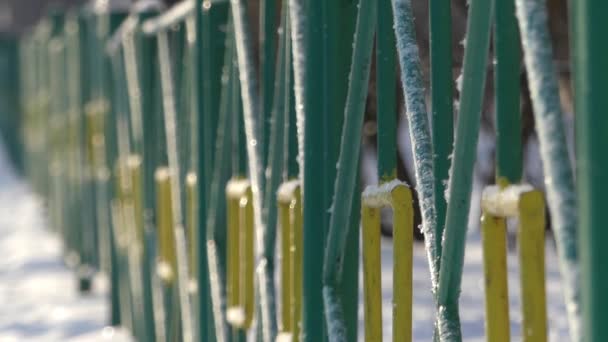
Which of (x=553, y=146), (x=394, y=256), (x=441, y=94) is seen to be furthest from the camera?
(x=394, y=256)

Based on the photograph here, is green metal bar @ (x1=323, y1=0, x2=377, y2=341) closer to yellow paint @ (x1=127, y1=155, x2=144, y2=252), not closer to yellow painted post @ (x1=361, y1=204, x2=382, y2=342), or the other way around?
yellow painted post @ (x1=361, y1=204, x2=382, y2=342)

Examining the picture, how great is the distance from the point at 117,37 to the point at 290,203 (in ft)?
10.2

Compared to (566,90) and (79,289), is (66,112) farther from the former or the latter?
(566,90)

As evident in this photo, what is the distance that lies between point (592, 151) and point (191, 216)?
2.61m

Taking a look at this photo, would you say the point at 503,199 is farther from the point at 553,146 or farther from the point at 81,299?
the point at 81,299

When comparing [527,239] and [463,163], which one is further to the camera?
[463,163]

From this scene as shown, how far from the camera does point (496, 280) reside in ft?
5.56

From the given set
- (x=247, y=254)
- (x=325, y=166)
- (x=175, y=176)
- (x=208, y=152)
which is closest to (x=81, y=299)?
(x=175, y=176)

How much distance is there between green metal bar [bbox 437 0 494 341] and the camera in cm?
164

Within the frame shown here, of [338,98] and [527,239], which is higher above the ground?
[338,98]

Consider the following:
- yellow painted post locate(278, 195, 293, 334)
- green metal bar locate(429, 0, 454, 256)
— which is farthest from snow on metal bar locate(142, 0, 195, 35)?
green metal bar locate(429, 0, 454, 256)

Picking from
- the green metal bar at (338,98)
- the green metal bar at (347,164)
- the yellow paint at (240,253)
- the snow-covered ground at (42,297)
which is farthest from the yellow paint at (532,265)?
the snow-covered ground at (42,297)

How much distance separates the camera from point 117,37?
5609 millimetres

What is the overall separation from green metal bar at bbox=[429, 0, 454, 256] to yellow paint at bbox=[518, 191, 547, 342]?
0.36 metres
